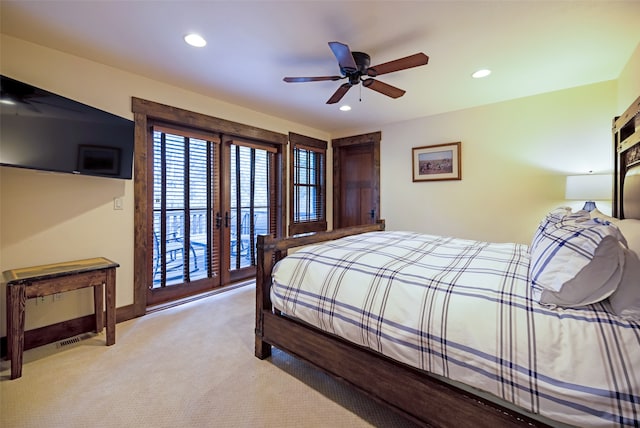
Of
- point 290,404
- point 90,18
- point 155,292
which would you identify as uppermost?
point 90,18

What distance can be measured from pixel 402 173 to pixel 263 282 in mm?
3154

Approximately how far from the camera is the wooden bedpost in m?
2.03

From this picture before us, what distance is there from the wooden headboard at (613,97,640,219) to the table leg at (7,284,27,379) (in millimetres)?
4264

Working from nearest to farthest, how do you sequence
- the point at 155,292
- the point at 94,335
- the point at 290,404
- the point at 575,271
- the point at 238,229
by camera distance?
the point at 575,271, the point at 290,404, the point at 94,335, the point at 155,292, the point at 238,229

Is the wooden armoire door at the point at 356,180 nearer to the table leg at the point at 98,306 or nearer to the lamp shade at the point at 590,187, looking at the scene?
the lamp shade at the point at 590,187

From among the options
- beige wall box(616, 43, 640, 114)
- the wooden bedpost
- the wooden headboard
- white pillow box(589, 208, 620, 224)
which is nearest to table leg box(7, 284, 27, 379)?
the wooden bedpost

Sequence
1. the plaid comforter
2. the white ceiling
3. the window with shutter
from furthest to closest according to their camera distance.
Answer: the window with shutter
the white ceiling
the plaid comforter

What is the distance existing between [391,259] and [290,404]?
1.08 metres

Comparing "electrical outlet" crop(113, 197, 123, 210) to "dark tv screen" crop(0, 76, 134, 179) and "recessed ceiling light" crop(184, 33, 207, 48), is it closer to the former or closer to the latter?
"dark tv screen" crop(0, 76, 134, 179)

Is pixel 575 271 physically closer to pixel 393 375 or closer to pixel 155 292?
pixel 393 375

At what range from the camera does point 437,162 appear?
4043 millimetres

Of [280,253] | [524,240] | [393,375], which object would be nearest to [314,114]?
[280,253]

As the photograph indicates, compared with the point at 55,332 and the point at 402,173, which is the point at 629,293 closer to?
the point at 402,173

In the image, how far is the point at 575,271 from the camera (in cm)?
111
